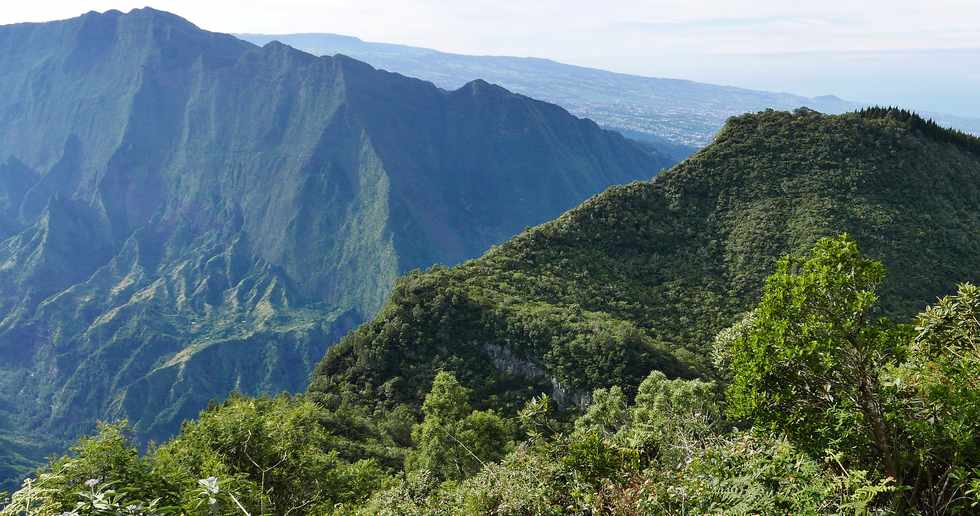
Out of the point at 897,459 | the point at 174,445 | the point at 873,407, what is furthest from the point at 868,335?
the point at 174,445

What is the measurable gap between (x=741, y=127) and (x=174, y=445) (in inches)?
2963

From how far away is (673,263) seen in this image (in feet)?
199

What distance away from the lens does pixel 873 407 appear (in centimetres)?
938

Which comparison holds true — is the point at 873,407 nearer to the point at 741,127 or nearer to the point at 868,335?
the point at 868,335

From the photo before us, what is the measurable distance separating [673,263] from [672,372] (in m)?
21.5

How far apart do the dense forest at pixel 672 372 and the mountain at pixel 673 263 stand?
0.24 meters

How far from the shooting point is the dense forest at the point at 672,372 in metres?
9.20

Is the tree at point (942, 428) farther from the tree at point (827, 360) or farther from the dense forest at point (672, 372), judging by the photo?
the tree at point (827, 360)

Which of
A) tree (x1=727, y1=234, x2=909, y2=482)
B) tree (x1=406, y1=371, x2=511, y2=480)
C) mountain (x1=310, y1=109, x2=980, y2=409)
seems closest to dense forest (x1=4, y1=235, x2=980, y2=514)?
tree (x1=727, y1=234, x2=909, y2=482)

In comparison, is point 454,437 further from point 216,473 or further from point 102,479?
point 102,479

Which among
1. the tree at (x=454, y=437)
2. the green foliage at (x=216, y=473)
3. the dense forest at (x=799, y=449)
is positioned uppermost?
the dense forest at (x=799, y=449)

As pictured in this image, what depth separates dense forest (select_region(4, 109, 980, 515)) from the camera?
920 cm

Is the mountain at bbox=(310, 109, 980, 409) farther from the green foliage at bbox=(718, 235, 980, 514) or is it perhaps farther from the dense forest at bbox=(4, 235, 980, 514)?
the green foliage at bbox=(718, 235, 980, 514)

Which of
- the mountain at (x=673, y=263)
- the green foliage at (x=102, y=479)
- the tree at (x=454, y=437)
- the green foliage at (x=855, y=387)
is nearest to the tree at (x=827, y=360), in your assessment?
the green foliage at (x=855, y=387)
